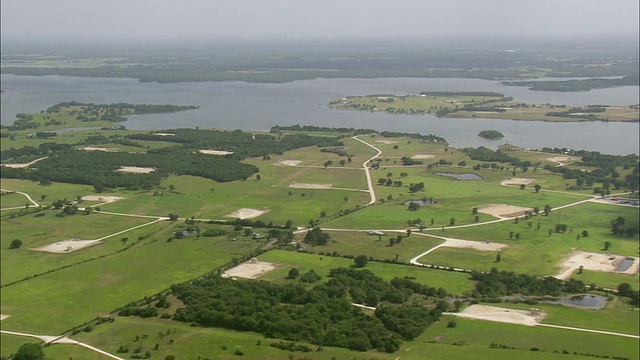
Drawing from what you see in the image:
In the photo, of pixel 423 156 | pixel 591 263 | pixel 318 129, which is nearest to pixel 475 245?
pixel 591 263

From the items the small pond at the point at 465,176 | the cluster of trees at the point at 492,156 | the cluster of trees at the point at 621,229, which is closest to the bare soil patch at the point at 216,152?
the small pond at the point at 465,176

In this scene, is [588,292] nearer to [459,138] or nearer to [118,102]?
[459,138]

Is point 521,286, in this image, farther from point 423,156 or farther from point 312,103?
point 312,103

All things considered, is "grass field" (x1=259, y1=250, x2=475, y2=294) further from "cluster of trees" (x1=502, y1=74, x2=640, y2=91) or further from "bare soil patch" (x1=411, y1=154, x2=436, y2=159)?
"cluster of trees" (x1=502, y1=74, x2=640, y2=91)

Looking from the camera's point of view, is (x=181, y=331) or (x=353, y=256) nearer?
(x=181, y=331)

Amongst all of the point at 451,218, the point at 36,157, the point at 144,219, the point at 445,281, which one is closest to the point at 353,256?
the point at 445,281
